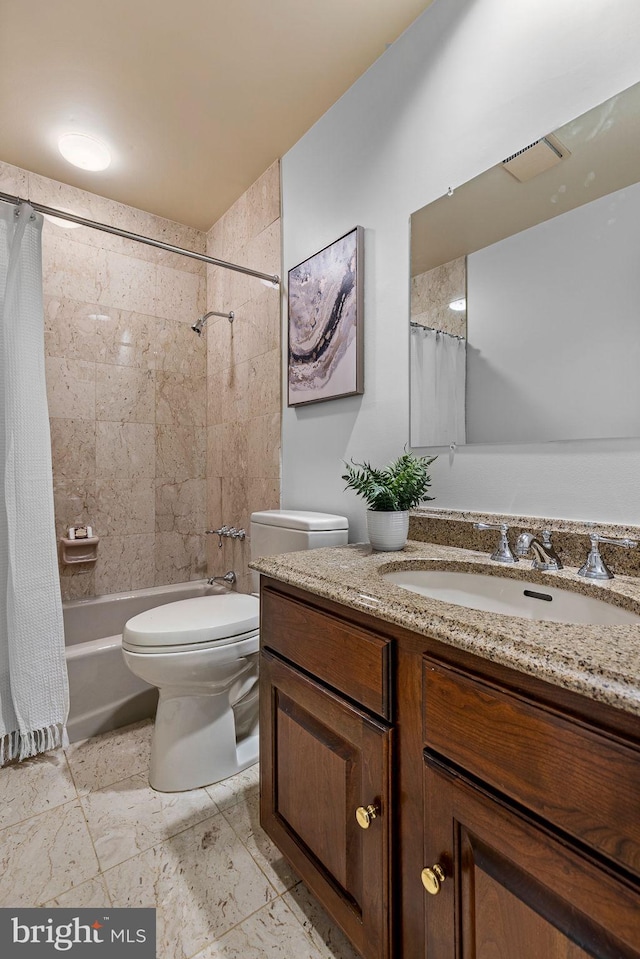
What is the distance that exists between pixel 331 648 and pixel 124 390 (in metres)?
2.02

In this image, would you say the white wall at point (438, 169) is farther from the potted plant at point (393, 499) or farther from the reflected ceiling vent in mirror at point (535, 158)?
the potted plant at point (393, 499)

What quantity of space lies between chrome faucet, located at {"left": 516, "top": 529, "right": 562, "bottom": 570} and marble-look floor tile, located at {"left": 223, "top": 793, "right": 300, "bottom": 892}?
3.31ft

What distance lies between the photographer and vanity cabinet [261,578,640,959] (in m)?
0.50

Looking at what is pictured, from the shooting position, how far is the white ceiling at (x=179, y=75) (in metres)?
1.40

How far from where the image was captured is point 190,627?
4.71 ft

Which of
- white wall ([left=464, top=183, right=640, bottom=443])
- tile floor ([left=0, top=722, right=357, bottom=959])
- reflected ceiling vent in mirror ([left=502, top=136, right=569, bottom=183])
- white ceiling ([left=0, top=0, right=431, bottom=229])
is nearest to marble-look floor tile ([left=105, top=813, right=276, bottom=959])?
tile floor ([left=0, top=722, right=357, bottom=959])

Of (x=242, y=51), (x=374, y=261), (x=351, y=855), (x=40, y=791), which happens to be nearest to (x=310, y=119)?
(x=242, y=51)

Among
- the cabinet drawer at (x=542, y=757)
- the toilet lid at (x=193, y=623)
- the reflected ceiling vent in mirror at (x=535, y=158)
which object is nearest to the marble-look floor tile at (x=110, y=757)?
the toilet lid at (x=193, y=623)

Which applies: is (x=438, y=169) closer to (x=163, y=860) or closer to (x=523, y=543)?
(x=523, y=543)

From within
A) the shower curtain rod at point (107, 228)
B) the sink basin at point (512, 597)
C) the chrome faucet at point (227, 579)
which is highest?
the shower curtain rod at point (107, 228)

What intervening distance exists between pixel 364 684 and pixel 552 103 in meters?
1.34

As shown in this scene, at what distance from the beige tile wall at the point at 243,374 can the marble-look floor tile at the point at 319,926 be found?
4.07 feet

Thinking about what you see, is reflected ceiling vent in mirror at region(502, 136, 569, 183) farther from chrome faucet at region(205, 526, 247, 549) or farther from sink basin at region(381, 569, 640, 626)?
chrome faucet at region(205, 526, 247, 549)

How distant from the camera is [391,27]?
1419 millimetres
